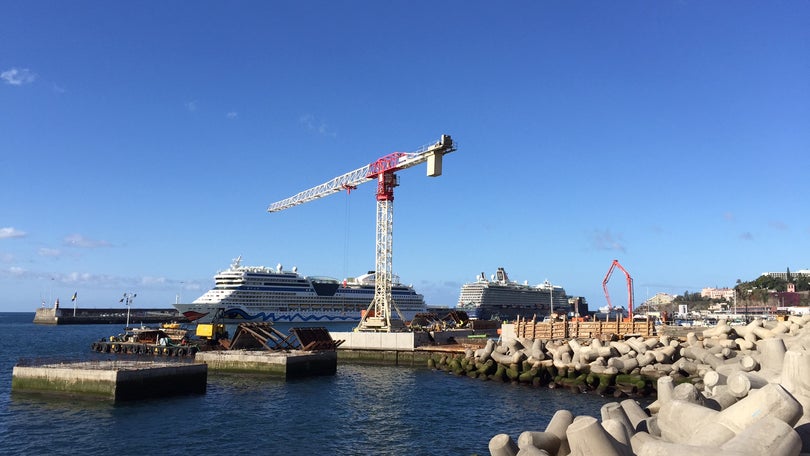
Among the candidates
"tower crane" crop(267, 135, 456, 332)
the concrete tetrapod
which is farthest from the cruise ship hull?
the concrete tetrapod

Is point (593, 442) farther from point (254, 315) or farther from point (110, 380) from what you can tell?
point (254, 315)

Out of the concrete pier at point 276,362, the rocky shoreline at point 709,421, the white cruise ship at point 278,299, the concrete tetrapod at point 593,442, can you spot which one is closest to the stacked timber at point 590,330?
the concrete pier at point 276,362

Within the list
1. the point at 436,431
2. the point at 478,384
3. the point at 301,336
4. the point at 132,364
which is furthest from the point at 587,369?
the point at 132,364

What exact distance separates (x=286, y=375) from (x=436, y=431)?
1586 cm

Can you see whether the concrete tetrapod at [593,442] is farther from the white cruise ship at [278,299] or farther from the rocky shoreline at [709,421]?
the white cruise ship at [278,299]

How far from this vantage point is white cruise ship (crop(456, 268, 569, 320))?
150 metres

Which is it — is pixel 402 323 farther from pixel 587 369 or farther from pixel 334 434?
pixel 334 434

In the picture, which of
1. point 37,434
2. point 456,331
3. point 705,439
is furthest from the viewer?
point 456,331

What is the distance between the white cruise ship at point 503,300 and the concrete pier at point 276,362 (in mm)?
111178

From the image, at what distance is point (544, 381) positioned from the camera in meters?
30.6

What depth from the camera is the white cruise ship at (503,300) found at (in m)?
150

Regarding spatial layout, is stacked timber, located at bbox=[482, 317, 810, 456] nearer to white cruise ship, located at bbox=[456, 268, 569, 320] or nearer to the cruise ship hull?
the cruise ship hull

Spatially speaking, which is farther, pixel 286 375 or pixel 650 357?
pixel 286 375

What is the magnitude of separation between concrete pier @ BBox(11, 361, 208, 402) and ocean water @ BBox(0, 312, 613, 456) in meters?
0.53
